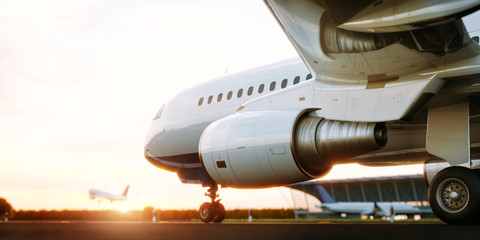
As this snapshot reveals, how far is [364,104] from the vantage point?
7035mm

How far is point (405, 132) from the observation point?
27.1ft

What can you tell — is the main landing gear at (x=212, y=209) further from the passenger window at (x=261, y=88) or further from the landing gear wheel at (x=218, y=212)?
the passenger window at (x=261, y=88)

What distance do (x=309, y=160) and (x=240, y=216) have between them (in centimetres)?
3842

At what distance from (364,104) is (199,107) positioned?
585 cm

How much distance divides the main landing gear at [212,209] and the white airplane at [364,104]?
10.5 ft

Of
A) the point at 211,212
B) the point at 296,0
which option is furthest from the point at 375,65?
the point at 211,212

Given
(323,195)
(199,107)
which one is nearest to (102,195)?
(323,195)

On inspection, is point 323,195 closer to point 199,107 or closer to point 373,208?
point 373,208

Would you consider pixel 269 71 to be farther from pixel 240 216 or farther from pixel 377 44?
pixel 240 216

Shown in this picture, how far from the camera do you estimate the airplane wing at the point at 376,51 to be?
5.59 metres

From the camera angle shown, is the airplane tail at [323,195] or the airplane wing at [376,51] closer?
the airplane wing at [376,51]

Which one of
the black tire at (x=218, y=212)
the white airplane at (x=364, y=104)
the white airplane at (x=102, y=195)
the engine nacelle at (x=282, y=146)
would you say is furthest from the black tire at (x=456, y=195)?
the white airplane at (x=102, y=195)

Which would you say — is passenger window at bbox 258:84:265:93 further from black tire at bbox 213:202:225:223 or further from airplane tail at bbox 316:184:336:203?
airplane tail at bbox 316:184:336:203

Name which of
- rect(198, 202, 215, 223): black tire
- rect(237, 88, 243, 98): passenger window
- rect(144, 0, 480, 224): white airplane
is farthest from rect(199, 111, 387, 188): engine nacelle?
rect(237, 88, 243, 98): passenger window
